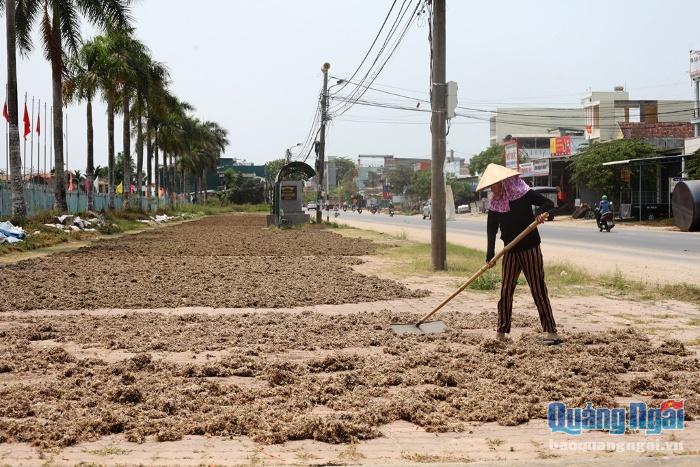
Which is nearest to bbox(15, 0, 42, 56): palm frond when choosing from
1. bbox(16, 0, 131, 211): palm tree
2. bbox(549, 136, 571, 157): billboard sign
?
bbox(16, 0, 131, 211): palm tree

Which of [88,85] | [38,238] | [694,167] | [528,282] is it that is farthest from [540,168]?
[528,282]

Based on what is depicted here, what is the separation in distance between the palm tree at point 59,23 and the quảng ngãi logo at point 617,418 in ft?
89.3

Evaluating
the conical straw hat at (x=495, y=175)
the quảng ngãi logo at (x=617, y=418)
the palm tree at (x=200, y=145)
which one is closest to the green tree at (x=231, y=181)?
the palm tree at (x=200, y=145)

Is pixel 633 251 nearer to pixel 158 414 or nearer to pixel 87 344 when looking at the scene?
pixel 87 344

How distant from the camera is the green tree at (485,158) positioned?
319 ft

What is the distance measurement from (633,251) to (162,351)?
682 inches

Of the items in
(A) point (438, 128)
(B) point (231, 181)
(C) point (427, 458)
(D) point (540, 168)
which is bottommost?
(C) point (427, 458)

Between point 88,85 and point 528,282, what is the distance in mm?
35420

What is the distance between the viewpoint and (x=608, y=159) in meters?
47.2

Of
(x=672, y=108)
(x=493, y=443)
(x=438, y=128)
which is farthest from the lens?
(x=672, y=108)

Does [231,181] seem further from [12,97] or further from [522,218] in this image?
[522,218]

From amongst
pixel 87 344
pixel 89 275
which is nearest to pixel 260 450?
pixel 87 344

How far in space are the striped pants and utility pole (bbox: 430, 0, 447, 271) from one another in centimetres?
793

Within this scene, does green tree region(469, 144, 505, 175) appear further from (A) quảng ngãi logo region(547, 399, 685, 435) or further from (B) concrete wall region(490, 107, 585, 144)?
(A) quảng ngãi logo region(547, 399, 685, 435)
